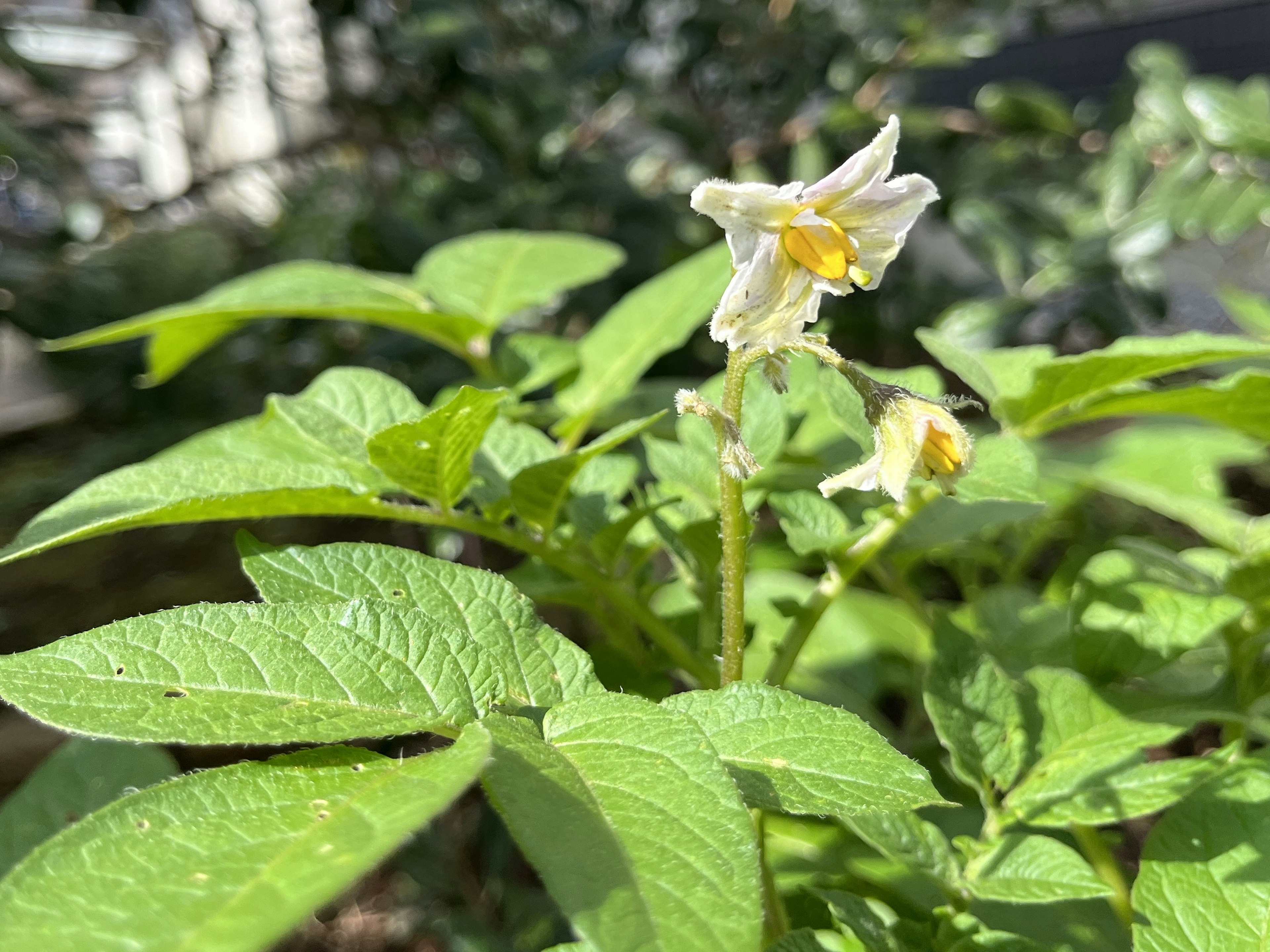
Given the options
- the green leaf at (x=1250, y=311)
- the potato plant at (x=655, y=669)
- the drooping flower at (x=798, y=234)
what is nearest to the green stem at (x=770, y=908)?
the potato plant at (x=655, y=669)

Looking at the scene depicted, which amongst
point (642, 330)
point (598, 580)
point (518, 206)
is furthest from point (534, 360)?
point (518, 206)

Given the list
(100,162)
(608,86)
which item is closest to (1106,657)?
(608,86)

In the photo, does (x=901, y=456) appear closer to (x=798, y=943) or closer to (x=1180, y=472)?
(x=798, y=943)

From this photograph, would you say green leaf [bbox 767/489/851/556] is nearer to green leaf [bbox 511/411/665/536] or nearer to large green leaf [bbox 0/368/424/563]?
green leaf [bbox 511/411/665/536]

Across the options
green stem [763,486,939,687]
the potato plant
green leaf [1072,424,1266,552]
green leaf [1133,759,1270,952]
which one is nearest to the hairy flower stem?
the potato plant

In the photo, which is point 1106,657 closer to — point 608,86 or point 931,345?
point 931,345

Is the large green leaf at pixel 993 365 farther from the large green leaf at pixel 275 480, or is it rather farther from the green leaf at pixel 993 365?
the large green leaf at pixel 275 480

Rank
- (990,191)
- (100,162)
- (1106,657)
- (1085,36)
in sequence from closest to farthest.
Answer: (1106,657) < (990,191) < (100,162) < (1085,36)
